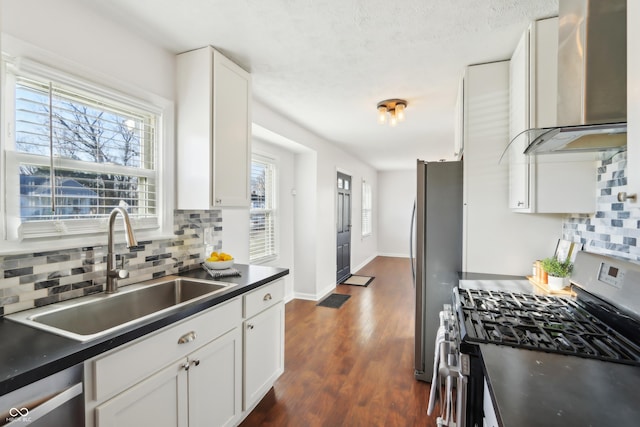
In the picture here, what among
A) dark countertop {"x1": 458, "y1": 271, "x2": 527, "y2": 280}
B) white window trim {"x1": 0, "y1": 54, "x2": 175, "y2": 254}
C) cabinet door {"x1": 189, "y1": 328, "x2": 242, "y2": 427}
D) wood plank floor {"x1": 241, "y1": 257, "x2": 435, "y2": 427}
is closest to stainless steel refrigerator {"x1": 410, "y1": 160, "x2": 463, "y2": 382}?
dark countertop {"x1": 458, "y1": 271, "x2": 527, "y2": 280}

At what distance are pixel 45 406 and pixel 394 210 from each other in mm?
8137

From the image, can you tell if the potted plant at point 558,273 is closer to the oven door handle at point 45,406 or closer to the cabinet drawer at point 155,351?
the cabinet drawer at point 155,351

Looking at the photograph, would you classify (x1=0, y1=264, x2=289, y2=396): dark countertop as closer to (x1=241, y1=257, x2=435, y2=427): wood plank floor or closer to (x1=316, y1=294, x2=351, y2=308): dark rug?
(x1=241, y1=257, x2=435, y2=427): wood plank floor

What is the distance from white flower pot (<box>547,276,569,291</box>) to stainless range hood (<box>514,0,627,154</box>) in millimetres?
798

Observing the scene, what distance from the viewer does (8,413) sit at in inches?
33.6

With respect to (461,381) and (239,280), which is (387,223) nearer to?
(239,280)

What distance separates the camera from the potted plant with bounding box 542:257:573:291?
175 centimetres

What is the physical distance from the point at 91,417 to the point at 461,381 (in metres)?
1.33

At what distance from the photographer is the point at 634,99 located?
83cm

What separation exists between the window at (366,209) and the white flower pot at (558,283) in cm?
539

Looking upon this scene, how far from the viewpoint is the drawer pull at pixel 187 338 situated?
1.41 metres

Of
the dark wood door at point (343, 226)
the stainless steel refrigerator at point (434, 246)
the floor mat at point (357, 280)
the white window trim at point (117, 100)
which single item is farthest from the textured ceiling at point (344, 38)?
the floor mat at point (357, 280)

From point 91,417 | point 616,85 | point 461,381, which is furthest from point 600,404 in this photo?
point 91,417

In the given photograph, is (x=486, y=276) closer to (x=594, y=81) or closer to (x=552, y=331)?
(x=552, y=331)
